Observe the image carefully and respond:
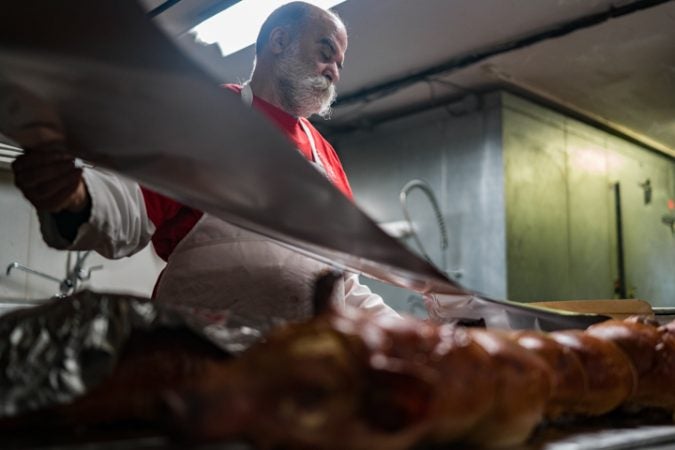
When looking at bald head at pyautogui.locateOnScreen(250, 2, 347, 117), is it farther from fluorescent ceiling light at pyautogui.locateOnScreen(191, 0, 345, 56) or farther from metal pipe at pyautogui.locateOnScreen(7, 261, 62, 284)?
metal pipe at pyautogui.locateOnScreen(7, 261, 62, 284)

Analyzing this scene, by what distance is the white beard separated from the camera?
2.20 metres

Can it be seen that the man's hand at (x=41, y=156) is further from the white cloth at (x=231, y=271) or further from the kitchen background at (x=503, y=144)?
the kitchen background at (x=503, y=144)

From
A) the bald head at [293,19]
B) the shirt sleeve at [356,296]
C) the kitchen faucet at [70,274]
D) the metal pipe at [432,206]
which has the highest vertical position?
the bald head at [293,19]

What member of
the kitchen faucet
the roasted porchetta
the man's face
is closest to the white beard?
the man's face

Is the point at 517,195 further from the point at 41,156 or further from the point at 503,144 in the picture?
the point at 41,156

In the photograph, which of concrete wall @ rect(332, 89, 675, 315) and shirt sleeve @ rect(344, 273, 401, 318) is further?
concrete wall @ rect(332, 89, 675, 315)

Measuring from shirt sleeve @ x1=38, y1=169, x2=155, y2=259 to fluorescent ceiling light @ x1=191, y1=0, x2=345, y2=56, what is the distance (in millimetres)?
1759

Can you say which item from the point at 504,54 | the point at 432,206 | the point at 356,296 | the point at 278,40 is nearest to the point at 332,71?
the point at 278,40

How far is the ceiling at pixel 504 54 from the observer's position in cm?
342

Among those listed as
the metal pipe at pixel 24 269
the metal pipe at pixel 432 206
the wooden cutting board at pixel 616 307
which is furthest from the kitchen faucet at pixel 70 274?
the wooden cutting board at pixel 616 307

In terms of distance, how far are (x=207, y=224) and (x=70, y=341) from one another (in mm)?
827

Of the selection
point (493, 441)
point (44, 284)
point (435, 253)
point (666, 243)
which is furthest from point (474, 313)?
point (666, 243)

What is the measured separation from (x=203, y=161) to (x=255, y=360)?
0.93 ft

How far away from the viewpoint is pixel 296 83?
2.21m
